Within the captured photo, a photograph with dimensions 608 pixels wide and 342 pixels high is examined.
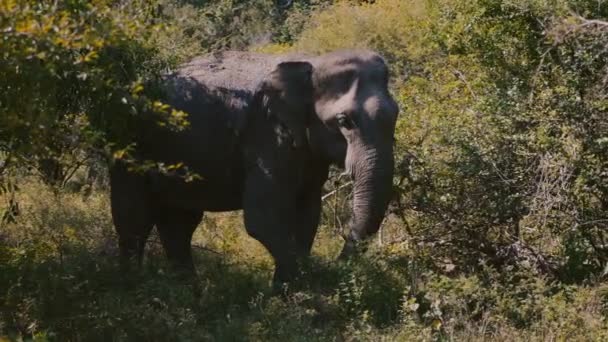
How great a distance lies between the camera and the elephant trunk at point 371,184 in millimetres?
9625

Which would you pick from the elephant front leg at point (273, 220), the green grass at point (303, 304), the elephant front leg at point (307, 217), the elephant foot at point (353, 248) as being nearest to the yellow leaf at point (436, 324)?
the green grass at point (303, 304)

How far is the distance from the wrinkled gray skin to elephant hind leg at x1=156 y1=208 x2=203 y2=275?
0.53 meters

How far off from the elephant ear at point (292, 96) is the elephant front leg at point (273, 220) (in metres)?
0.51

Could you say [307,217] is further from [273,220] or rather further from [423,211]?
[423,211]

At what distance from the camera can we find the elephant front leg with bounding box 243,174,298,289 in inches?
407

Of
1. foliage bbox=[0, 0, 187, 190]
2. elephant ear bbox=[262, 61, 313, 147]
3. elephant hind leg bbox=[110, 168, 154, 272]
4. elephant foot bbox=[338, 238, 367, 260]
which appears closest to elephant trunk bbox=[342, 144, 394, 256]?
elephant foot bbox=[338, 238, 367, 260]

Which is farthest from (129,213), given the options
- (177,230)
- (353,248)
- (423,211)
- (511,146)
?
(511,146)

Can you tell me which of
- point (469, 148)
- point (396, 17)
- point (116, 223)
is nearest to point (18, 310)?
point (116, 223)

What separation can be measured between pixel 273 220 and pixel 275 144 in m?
0.75

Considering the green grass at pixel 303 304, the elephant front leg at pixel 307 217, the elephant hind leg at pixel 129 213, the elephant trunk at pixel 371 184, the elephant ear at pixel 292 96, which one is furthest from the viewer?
the elephant hind leg at pixel 129 213

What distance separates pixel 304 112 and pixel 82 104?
2.15 metres

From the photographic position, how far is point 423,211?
11031 mm

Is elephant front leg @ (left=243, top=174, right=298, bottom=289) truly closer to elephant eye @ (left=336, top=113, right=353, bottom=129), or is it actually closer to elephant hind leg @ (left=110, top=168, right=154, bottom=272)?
elephant eye @ (left=336, top=113, right=353, bottom=129)

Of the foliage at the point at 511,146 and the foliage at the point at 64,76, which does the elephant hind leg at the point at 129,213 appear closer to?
the foliage at the point at 64,76
